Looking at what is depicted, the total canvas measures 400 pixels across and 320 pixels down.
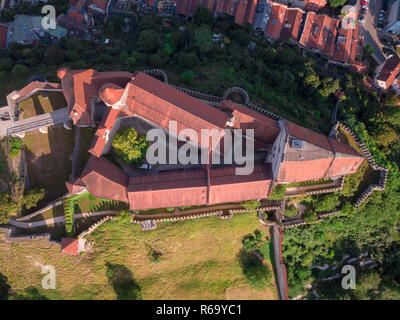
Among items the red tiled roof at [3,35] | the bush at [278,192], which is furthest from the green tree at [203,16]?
the red tiled roof at [3,35]

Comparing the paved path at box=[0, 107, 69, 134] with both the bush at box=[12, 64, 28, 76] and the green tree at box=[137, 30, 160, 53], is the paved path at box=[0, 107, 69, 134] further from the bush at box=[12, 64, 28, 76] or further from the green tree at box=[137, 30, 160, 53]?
→ the green tree at box=[137, 30, 160, 53]

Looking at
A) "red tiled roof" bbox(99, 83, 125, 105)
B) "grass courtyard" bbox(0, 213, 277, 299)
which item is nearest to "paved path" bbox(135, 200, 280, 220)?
"grass courtyard" bbox(0, 213, 277, 299)

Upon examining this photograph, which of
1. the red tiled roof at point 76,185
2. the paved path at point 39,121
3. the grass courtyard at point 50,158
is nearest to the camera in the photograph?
the red tiled roof at point 76,185

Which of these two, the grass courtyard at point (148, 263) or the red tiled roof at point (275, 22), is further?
the red tiled roof at point (275, 22)

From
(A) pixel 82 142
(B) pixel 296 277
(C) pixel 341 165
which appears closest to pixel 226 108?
(C) pixel 341 165

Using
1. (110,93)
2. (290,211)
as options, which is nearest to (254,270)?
(290,211)

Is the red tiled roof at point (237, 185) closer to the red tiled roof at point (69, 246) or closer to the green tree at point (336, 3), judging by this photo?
the red tiled roof at point (69, 246)
